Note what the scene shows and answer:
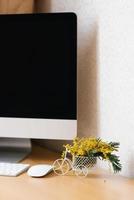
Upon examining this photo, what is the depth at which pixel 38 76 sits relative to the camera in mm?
1222

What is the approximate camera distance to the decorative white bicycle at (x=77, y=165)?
103 cm

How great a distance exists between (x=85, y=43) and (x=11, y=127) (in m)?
0.40

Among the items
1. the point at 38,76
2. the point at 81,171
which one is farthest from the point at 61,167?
the point at 38,76

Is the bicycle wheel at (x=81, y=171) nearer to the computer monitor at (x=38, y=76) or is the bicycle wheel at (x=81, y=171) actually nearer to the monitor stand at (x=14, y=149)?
the computer monitor at (x=38, y=76)

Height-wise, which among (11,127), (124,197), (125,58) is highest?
(125,58)

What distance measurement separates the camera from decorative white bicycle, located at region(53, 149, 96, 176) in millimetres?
1029

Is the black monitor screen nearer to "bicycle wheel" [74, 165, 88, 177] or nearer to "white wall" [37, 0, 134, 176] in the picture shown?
"white wall" [37, 0, 134, 176]

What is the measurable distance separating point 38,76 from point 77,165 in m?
0.36

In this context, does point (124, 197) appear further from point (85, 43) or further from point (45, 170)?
point (85, 43)

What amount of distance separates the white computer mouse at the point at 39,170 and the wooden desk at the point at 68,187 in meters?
0.01

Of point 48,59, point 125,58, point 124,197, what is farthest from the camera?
point 48,59

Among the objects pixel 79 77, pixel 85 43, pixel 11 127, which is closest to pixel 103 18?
pixel 85 43

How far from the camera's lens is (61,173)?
1.08m

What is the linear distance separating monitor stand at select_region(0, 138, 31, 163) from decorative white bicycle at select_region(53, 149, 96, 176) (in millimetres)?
198
